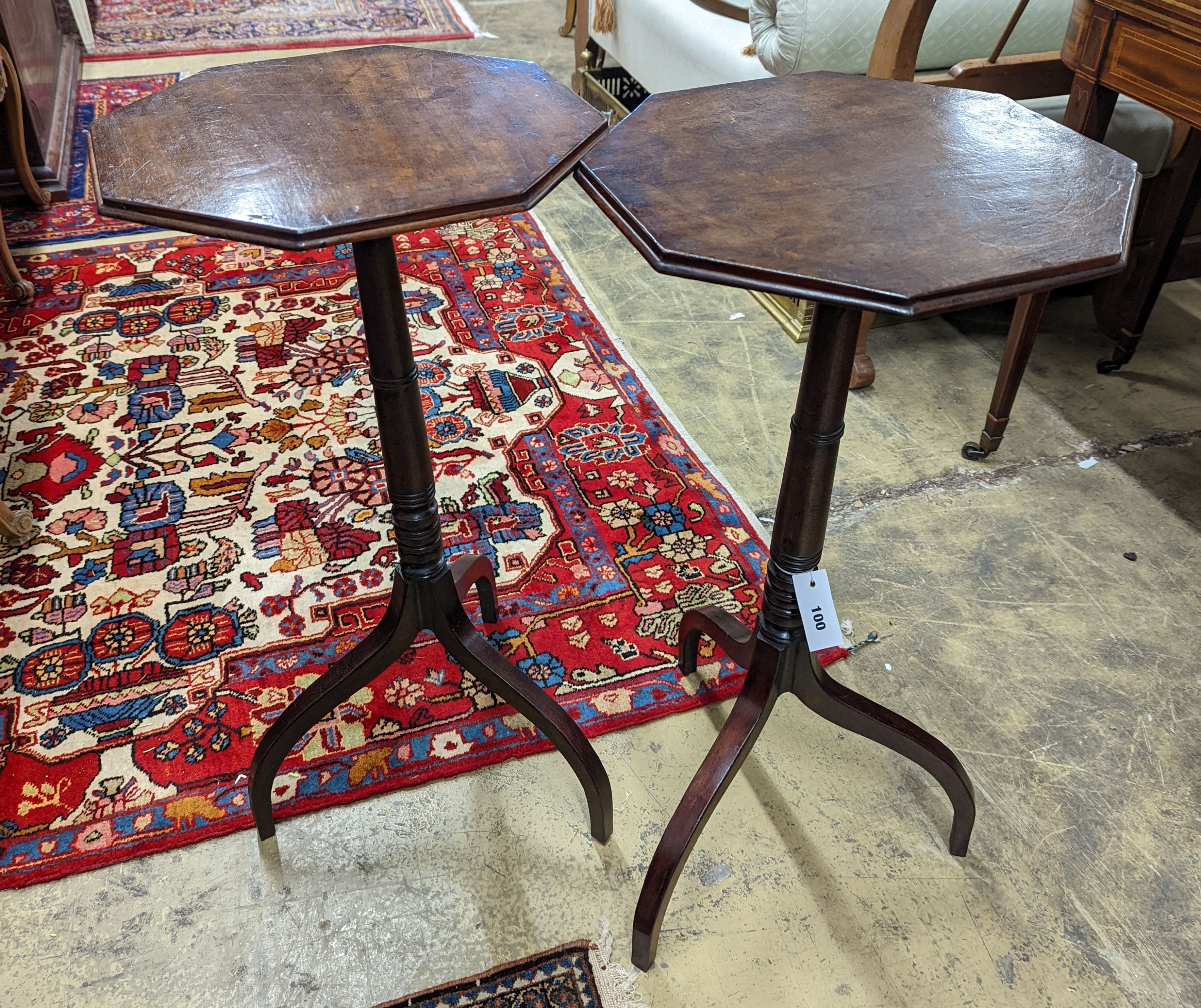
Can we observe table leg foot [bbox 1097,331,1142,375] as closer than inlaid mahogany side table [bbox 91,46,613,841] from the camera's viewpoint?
No

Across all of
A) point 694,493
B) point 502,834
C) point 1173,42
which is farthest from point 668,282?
point 502,834

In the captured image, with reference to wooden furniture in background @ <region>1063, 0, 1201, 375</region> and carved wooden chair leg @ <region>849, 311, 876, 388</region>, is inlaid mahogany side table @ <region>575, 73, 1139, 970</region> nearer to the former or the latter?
wooden furniture in background @ <region>1063, 0, 1201, 375</region>

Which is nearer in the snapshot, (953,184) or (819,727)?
(953,184)

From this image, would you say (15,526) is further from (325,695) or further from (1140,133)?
(1140,133)

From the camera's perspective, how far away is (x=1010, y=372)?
2043mm

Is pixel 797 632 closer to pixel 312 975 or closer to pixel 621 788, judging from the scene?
pixel 621 788

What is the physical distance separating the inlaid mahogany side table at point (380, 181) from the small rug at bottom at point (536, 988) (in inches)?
7.5

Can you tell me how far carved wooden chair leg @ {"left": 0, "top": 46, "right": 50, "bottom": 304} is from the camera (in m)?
2.53

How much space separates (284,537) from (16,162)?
190 centimetres

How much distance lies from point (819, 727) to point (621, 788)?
351 millimetres

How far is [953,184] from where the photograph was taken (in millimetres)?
970

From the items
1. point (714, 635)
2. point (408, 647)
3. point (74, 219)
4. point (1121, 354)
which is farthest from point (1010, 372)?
point (74, 219)

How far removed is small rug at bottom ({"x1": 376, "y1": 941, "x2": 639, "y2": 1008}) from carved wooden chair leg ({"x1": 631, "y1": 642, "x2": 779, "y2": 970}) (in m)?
0.06

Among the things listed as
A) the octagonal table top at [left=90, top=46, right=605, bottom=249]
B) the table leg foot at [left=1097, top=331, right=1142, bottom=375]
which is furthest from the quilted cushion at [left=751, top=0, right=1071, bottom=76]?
the octagonal table top at [left=90, top=46, right=605, bottom=249]
